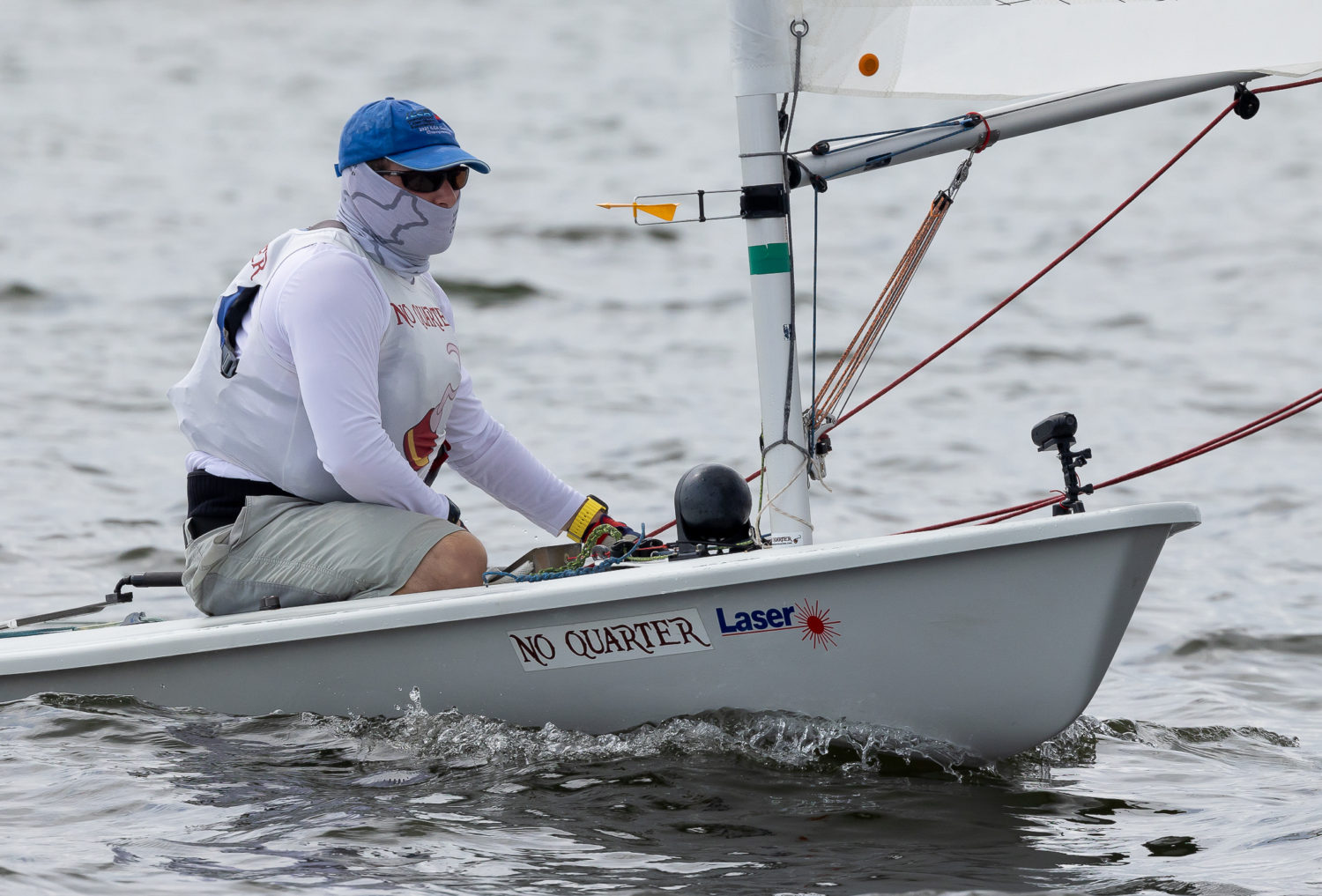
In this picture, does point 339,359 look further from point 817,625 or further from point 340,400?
point 817,625

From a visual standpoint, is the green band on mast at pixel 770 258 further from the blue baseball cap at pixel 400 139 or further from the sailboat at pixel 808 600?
the blue baseball cap at pixel 400 139

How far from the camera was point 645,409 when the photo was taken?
9.23 m

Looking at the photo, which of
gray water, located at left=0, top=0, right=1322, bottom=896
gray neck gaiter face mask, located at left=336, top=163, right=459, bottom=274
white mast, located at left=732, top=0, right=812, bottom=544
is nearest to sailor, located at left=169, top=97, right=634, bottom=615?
gray neck gaiter face mask, located at left=336, top=163, right=459, bottom=274

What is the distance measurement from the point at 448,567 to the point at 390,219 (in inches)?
31.9

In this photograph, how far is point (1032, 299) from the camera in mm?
12648

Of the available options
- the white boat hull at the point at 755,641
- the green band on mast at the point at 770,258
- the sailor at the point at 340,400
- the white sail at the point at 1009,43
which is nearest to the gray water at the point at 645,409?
the white boat hull at the point at 755,641

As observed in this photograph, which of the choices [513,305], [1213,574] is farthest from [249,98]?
[1213,574]

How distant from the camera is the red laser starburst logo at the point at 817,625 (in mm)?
3248

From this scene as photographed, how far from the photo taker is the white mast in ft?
12.4

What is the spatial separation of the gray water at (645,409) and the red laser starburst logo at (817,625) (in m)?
0.23

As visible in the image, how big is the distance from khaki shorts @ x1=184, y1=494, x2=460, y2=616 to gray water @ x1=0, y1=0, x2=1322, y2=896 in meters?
0.31

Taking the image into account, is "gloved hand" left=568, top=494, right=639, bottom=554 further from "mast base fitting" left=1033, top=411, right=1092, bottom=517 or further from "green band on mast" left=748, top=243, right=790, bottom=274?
"mast base fitting" left=1033, top=411, right=1092, bottom=517

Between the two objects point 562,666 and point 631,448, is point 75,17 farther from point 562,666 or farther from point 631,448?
point 562,666

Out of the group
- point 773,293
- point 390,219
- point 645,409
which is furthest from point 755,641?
point 645,409
